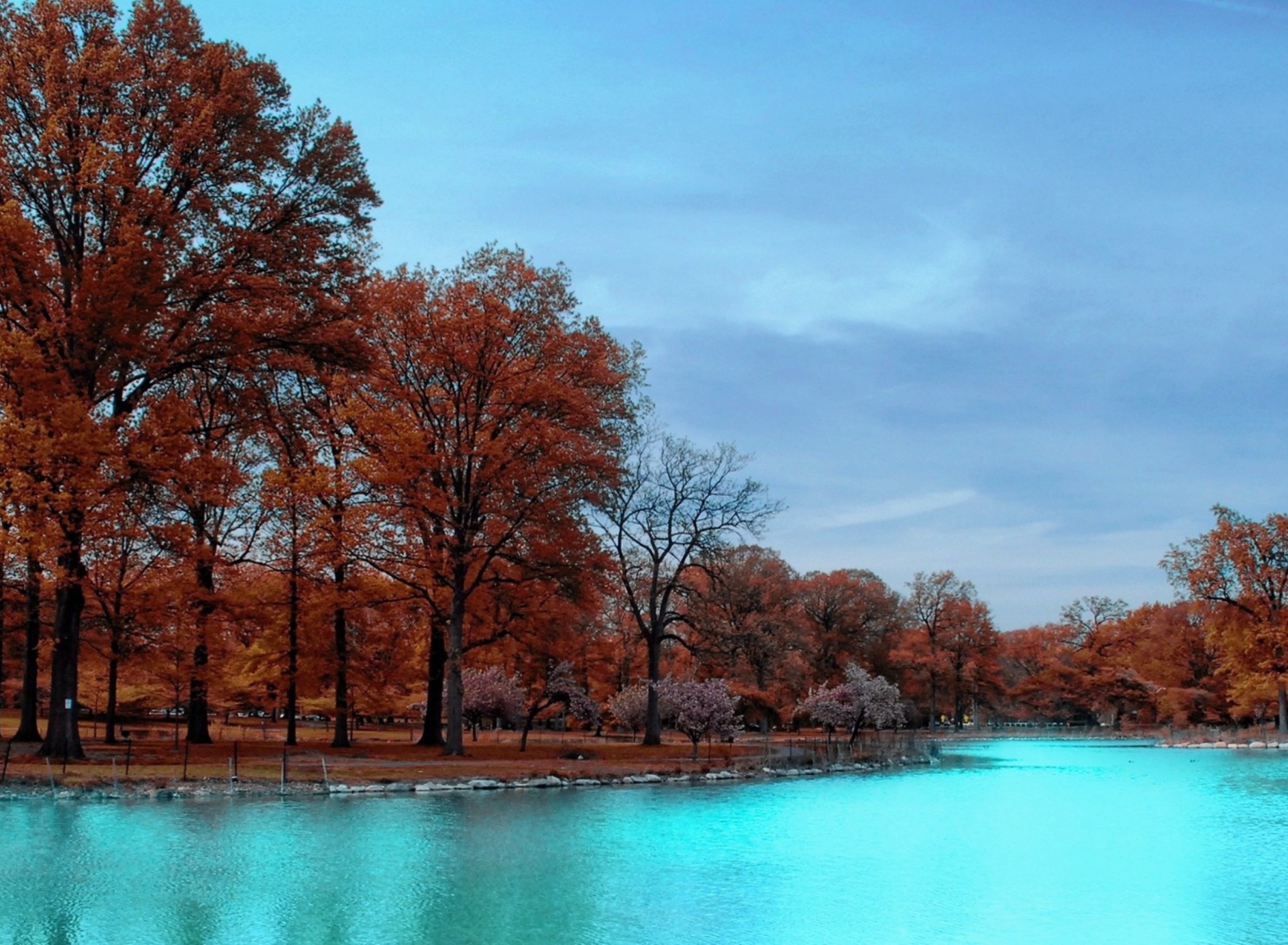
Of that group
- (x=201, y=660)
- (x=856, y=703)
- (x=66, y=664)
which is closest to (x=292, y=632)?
(x=201, y=660)

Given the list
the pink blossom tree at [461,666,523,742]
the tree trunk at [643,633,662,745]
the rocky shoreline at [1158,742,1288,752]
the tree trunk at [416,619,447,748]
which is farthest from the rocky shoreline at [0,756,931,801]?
the rocky shoreline at [1158,742,1288,752]

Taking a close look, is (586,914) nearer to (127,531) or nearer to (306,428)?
(127,531)

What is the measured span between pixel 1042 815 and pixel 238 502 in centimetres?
2710

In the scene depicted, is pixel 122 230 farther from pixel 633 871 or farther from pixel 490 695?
pixel 490 695

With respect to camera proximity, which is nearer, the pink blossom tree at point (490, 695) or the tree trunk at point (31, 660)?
the tree trunk at point (31, 660)

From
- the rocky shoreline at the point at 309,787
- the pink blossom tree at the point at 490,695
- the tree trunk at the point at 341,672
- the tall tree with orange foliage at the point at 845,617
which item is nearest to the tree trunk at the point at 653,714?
the pink blossom tree at the point at 490,695

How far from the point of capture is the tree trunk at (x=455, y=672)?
1403 inches

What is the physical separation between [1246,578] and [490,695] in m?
46.5

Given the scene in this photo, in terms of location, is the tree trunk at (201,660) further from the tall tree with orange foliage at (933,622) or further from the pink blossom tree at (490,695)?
the tall tree with orange foliage at (933,622)

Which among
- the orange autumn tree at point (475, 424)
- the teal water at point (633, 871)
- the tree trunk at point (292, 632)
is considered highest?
the orange autumn tree at point (475, 424)

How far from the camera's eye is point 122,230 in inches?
1025

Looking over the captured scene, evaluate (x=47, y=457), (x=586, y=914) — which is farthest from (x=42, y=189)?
(x=586, y=914)

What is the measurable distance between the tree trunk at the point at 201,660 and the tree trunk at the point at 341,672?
416 cm

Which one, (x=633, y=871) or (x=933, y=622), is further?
(x=933, y=622)
